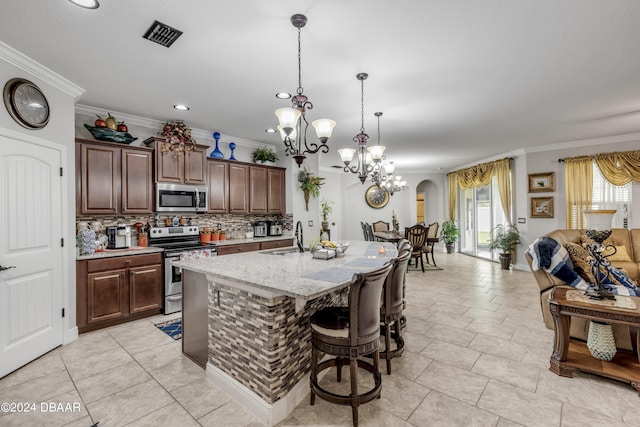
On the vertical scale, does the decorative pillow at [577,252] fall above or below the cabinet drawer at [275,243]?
above

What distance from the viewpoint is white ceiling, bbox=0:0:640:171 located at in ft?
6.58

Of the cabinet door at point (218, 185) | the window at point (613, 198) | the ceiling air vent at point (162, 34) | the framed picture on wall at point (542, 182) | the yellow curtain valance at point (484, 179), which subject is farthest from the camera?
the yellow curtain valance at point (484, 179)

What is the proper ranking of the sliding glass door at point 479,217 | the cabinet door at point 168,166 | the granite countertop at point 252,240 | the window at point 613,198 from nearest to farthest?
the cabinet door at point 168,166 < the granite countertop at point 252,240 < the window at point 613,198 < the sliding glass door at point 479,217

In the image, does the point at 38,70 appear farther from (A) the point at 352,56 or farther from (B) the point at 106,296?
(A) the point at 352,56

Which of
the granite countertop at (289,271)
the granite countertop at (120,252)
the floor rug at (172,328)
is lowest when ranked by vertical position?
the floor rug at (172,328)

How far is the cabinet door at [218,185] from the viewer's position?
4781 mm

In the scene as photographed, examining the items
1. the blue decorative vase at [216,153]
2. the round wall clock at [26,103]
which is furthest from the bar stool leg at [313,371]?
the blue decorative vase at [216,153]

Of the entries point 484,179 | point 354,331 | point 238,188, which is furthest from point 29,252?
point 484,179

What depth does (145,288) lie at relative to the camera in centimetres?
373

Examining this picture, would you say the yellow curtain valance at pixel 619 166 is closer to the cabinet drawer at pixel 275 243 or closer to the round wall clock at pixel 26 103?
the cabinet drawer at pixel 275 243

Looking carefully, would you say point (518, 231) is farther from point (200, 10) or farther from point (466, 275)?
point (200, 10)

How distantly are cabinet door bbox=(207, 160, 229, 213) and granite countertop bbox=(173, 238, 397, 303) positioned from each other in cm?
→ 209

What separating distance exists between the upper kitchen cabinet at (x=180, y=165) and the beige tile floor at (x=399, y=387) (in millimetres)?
2015

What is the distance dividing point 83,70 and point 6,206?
54.0 inches
